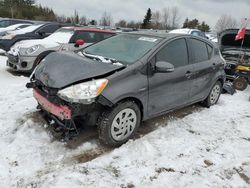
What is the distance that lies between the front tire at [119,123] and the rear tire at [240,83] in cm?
498

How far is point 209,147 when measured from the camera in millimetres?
3578

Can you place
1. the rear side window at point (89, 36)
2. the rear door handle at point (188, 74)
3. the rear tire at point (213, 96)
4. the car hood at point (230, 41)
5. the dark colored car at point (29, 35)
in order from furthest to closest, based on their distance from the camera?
1. the dark colored car at point (29, 35)
2. the car hood at point (230, 41)
3. the rear side window at point (89, 36)
4. the rear tire at point (213, 96)
5. the rear door handle at point (188, 74)

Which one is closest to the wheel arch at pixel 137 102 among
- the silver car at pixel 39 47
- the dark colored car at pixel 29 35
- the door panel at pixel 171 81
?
the door panel at pixel 171 81

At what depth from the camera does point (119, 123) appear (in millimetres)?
3262

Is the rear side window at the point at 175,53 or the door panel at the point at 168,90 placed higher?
the rear side window at the point at 175,53

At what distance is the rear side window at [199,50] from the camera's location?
14.7ft

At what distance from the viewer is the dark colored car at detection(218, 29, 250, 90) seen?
23.4 feet

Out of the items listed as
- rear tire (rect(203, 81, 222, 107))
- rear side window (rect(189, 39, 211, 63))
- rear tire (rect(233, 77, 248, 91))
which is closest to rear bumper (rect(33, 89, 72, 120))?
rear side window (rect(189, 39, 211, 63))

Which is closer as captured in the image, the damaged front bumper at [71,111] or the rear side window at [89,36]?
the damaged front bumper at [71,111]

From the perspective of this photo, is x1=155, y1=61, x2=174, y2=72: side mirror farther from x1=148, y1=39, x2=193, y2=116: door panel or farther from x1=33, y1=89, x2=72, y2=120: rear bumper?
x1=33, y1=89, x2=72, y2=120: rear bumper

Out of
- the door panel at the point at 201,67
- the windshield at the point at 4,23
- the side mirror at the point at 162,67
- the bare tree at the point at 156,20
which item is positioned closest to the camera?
the side mirror at the point at 162,67

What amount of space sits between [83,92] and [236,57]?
714cm

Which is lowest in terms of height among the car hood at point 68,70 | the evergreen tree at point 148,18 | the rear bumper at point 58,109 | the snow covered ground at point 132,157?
the snow covered ground at point 132,157

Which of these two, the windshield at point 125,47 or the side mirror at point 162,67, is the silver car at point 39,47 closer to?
the windshield at point 125,47
